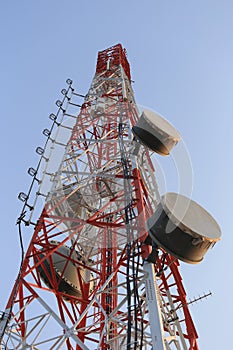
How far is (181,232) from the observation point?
6.17 metres

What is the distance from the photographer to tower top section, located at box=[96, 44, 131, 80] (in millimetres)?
17325

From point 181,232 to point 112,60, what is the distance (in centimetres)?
1371

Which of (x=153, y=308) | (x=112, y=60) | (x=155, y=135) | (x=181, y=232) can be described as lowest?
(x=153, y=308)

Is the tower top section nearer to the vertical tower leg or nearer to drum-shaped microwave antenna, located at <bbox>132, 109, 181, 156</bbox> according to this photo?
drum-shaped microwave antenna, located at <bbox>132, 109, 181, 156</bbox>

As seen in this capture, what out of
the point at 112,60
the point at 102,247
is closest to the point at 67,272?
the point at 102,247

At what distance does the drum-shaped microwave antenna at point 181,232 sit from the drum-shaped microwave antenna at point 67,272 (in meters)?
3.62

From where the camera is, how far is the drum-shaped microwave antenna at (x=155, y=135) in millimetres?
9102

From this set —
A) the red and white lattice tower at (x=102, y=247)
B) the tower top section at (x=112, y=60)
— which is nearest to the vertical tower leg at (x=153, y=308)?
the red and white lattice tower at (x=102, y=247)

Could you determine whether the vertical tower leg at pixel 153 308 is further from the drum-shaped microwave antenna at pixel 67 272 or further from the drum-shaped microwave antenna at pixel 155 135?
the drum-shaped microwave antenna at pixel 155 135

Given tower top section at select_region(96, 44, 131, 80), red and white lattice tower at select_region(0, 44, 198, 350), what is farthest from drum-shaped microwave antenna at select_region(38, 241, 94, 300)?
tower top section at select_region(96, 44, 131, 80)

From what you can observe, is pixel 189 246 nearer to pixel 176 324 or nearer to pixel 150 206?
pixel 176 324

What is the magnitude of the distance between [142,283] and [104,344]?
227 centimetres

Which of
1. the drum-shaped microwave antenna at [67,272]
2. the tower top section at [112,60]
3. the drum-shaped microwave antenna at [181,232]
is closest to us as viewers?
the drum-shaped microwave antenna at [181,232]

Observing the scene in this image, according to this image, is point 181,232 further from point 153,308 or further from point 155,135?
point 155,135
